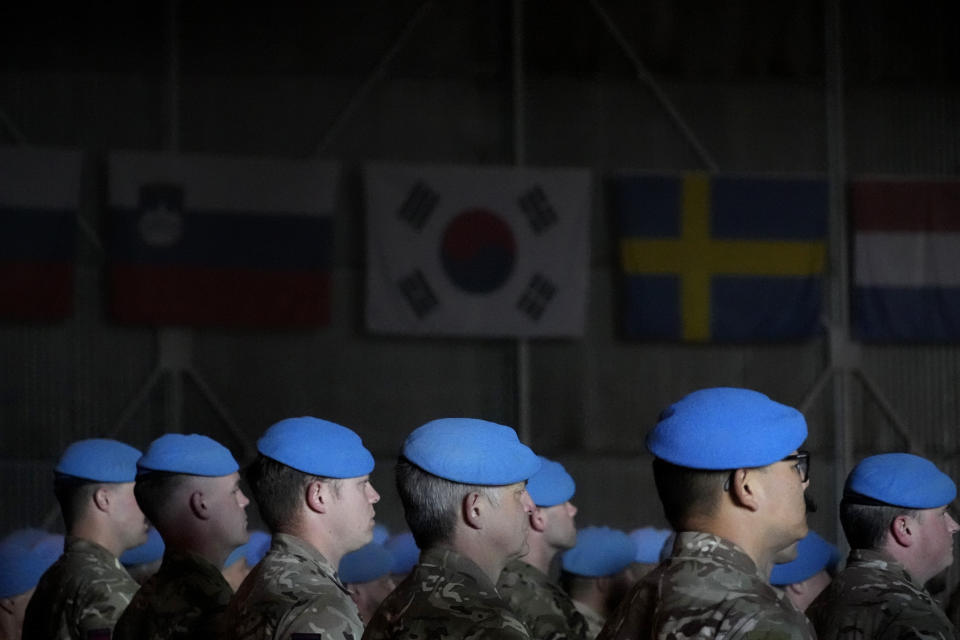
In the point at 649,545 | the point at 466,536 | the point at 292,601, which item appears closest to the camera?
the point at 466,536

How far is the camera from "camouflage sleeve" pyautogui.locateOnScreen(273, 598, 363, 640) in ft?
10.3

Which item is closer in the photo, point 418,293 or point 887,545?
point 887,545

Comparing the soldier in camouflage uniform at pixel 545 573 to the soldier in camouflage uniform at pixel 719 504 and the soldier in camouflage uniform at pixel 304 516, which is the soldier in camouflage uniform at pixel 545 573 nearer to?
the soldier in camouflage uniform at pixel 304 516

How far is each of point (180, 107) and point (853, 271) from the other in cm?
603

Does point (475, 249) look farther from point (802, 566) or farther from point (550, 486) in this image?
point (802, 566)

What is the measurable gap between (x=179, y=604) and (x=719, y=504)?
5.94ft

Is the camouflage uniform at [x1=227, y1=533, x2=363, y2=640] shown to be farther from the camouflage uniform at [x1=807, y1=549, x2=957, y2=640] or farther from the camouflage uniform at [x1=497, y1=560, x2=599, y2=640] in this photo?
the camouflage uniform at [x1=497, y1=560, x2=599, y2=640]

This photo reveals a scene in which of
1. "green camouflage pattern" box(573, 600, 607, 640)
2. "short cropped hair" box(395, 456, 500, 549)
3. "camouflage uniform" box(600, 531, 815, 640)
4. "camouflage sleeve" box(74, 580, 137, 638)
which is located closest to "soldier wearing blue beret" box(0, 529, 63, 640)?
"camouflage sleeve" box(74, 580, 137, 638)

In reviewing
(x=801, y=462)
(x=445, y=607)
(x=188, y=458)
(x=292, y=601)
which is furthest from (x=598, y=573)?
(x=801, y=462)

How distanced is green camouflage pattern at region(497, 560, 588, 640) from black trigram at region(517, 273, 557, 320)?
747cm

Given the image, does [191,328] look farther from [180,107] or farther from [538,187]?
[538,187]

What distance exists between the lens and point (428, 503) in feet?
10.4

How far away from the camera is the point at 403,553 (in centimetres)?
703

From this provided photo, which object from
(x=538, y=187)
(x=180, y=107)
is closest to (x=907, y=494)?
(x=538, y=187)
